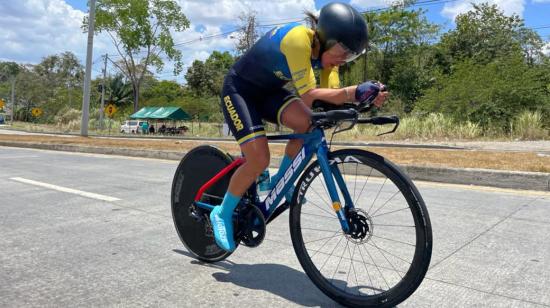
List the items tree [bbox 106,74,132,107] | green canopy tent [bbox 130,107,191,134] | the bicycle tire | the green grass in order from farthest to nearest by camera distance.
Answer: tree [bbox 106,74,132,107] < green canopy tent [bbox 130,107,191,134] < the green grass < the bicycle tire

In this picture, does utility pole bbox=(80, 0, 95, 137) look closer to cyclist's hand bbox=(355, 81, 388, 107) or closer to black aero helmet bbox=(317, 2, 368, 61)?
black aero helmet bbox=(317, 2, 368, 61)

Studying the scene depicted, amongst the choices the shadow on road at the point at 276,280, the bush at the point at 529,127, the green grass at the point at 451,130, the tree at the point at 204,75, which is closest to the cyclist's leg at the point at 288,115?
the shadow on road at the point at 276,280

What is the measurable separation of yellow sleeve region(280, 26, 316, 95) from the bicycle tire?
3.12 ft

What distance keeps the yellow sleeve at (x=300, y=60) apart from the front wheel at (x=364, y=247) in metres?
0.42

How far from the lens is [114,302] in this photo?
269cm

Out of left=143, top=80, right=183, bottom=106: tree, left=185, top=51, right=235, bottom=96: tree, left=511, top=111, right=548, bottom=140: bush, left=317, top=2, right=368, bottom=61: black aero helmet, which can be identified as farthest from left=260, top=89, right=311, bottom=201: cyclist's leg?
left=143, top=80, right=183, bottom=106: tree

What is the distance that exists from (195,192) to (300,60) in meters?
1.44

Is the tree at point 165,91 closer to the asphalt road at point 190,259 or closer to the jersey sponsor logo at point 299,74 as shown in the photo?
the asphalt road at point 190,259

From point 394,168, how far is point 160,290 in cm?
158

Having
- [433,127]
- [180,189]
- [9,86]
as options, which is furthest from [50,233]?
[9,86]

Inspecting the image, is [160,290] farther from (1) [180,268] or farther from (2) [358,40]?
(2) [358,40]

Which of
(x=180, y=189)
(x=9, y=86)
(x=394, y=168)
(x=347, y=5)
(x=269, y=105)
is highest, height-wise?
(x=9, y=86)

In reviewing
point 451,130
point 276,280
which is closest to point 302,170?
point 276,280

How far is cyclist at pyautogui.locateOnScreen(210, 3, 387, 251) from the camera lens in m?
2.54
